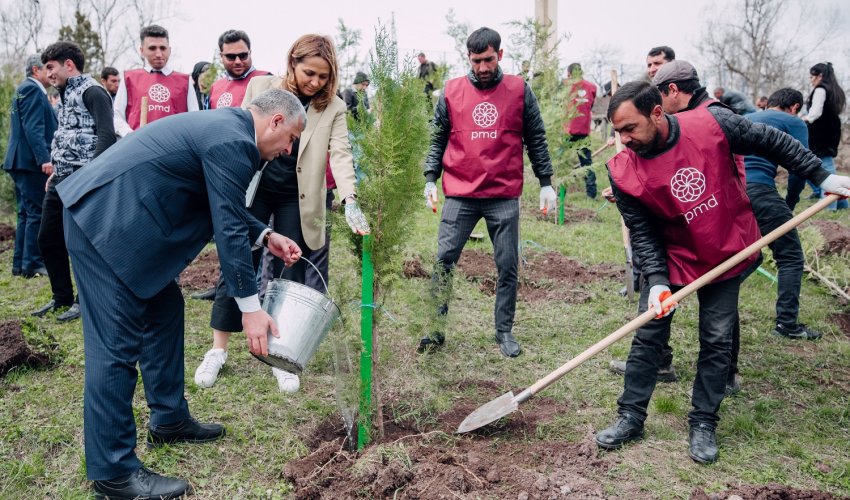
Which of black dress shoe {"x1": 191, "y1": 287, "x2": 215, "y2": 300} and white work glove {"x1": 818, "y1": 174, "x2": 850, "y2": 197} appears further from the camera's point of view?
black dress shoe {"x1": 191, "y1": 287, "x2": 215, "y2": 300}

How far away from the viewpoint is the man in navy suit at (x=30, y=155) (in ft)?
22.2

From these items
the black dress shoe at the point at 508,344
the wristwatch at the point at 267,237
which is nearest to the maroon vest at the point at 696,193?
the black dress shoe at the point at 508,344

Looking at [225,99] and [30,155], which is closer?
[225,99]

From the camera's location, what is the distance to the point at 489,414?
3510 mm

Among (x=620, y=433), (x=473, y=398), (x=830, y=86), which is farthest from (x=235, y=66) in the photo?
(x=830, y=86)

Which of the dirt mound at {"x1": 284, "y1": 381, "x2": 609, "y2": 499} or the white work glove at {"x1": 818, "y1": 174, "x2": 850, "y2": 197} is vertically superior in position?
the white work glove at {"x1": 818, "y1": 174, "x2": 850, "y2": 197}

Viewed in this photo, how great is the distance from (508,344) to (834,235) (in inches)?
242

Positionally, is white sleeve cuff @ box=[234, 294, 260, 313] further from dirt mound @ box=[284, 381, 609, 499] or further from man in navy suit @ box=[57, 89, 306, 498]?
dirt mound @ box=[284, 381, 609, 499]

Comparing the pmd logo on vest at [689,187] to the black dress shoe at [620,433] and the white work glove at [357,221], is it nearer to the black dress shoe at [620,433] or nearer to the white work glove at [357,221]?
the black dress shoe at [620,433]

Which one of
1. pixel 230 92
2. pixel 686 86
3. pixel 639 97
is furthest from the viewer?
pixel 230 92

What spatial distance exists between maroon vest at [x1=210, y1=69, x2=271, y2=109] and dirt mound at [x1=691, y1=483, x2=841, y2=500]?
4.31 meters

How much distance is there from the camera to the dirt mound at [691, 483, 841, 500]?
9.39 feet

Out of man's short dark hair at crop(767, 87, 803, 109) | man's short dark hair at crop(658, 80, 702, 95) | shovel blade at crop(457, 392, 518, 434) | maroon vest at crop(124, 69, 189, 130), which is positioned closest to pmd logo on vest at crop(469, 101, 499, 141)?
man's short dark hair at crop(658, 80, 702, 95)

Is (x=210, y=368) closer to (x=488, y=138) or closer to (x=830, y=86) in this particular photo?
(x=488, y=138)
